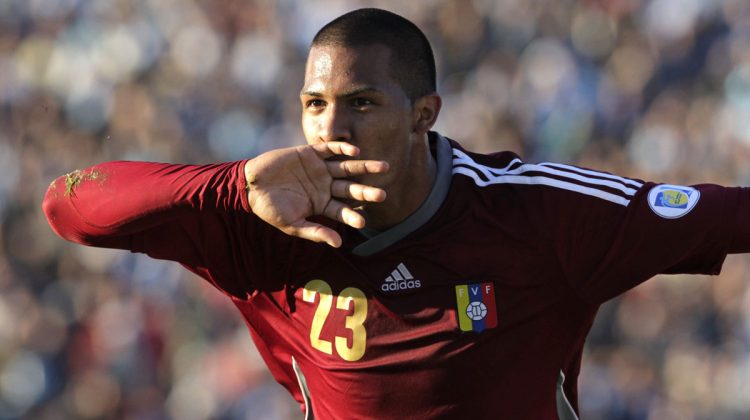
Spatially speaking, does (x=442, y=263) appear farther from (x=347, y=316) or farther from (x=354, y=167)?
(x=354, y=167)

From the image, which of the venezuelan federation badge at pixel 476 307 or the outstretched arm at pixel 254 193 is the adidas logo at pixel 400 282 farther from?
the outstretched arm at pixel 254 193

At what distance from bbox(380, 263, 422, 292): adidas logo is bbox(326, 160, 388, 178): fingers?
39cm

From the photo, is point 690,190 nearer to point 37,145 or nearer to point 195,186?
point 195,186

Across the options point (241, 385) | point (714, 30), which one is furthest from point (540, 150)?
point (241, 385)

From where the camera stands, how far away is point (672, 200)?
2998 mm

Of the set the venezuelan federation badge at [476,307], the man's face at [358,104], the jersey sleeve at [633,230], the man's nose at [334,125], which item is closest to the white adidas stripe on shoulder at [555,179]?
the jersey sleeve at [633,230]

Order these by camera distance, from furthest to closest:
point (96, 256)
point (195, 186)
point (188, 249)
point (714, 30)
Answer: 1. point (96, 256)
2. point (714, 30)
3. point (188, 249)
4. point (195, 186)

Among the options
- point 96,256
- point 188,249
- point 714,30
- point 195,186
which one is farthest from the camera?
point 96,256

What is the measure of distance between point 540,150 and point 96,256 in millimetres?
2716

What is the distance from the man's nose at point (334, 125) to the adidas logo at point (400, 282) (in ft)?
1.49

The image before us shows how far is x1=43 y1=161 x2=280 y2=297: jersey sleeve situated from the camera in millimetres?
2936

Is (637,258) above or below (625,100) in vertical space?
below

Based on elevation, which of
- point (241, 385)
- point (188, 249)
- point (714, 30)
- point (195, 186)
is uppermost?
point (714, 30)

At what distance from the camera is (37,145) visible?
6.41 meters
